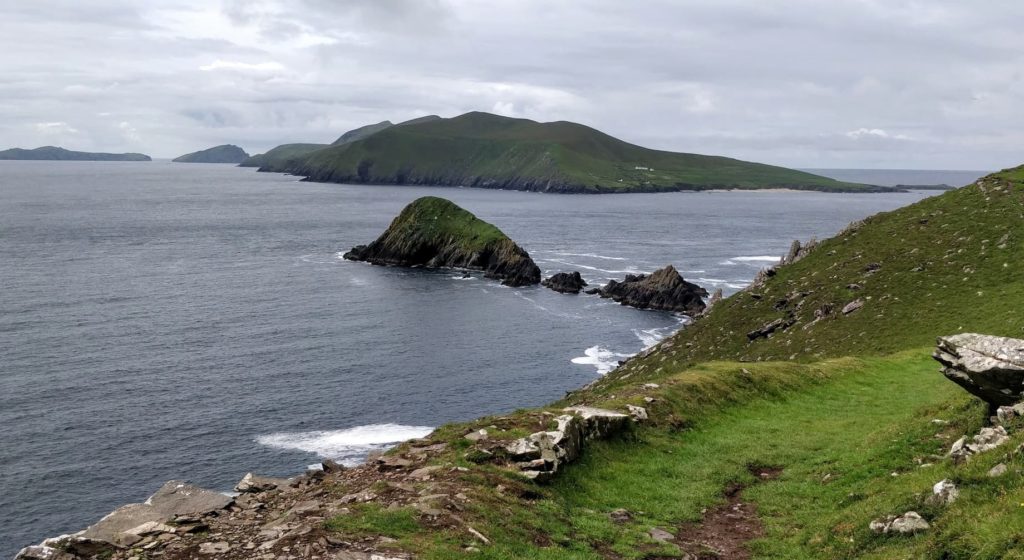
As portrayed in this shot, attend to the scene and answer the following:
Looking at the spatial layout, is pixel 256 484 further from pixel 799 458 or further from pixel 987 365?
pixel 987 365

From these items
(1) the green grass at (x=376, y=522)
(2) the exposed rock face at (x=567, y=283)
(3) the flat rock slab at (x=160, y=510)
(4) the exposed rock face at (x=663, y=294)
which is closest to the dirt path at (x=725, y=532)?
(1) the green grass at (x=376, y=522)

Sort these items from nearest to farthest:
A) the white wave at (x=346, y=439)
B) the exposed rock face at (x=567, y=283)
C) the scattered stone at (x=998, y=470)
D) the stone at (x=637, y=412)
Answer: the scattered stone at (x=998, y=470), the stone at (x=637, y=412), the white wave at (x=346, y=439), the exposed rock face at (x=567, y=283)

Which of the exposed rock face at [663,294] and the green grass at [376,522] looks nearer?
the green grass at [376,522]

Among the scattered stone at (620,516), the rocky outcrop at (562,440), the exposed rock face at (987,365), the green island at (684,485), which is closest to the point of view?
the green island at (684,485)

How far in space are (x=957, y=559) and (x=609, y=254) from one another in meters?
156

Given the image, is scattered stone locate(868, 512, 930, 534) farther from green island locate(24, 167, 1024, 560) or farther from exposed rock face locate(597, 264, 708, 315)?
exposed rock face locate(597, 264, 708, 315)

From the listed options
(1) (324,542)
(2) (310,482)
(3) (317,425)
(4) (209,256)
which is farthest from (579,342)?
(4) (209,256)

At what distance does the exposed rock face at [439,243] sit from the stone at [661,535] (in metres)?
121

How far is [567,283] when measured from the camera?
12519 cm

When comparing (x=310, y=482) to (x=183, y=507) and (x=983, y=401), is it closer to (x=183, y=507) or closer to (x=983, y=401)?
(x=183, y=507)

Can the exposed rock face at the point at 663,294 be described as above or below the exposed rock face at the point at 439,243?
below

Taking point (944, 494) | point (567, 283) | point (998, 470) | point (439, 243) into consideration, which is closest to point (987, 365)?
Result: point (998, 470)

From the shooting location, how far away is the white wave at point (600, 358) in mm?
78812

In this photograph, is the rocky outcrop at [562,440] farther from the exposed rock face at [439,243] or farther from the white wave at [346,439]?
the exposed rock face at [439,243]
